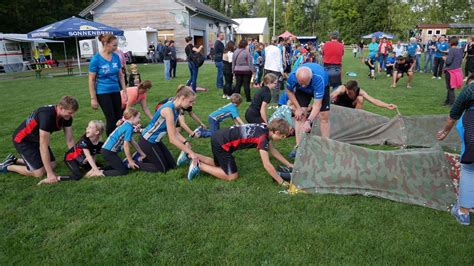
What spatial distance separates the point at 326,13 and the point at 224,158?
7401 cm

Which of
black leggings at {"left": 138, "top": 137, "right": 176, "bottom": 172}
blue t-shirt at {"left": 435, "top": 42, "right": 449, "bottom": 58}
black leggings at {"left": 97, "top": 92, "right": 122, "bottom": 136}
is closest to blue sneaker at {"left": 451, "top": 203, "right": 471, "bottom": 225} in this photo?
black leggings at {"left": 138, "top": 137, "right": 176, "bottom": 172}

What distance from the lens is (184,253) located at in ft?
10.5

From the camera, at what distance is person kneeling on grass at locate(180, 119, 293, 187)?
14.3 ft

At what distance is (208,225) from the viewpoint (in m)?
3.67

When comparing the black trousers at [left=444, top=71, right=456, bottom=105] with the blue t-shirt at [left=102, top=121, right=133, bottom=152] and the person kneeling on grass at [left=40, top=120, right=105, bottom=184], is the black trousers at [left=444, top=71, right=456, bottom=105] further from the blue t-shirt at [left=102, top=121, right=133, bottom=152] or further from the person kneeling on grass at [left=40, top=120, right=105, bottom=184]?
the person kneeling on grass at [left=40, top=120, right=105, bottom=184]

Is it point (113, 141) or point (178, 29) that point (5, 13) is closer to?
point (178, 29)

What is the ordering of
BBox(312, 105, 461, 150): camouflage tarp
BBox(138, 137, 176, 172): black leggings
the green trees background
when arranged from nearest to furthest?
BBox(138, 137, 176, 172): black leggings
BBox(312, 105, 461, 150): camouflage tarp
the green trees background

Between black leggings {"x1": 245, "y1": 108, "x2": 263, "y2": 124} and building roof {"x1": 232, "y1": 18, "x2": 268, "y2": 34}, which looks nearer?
black leggings {"x1": 245, "y1": 108, "x2": 263, "y2": 124}

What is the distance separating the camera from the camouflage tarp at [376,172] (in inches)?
157

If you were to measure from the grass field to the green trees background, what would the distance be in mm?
37622

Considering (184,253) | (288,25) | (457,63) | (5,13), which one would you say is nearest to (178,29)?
(5,13)

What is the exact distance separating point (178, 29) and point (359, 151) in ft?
96.3

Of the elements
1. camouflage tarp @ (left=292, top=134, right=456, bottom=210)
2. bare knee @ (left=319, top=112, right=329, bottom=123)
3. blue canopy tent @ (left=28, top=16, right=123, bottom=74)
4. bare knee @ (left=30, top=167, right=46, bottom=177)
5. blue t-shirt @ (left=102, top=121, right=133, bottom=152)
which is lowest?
bare knee @ (left=30, top=167, right=46, bottom=177)

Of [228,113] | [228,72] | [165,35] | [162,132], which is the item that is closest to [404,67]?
[228,72]
